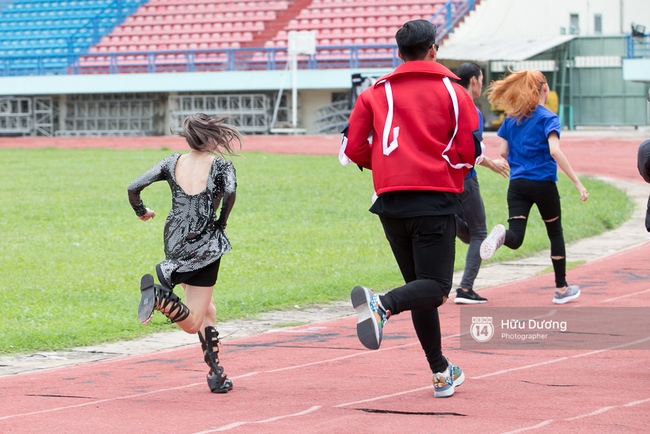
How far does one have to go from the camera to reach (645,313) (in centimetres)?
848

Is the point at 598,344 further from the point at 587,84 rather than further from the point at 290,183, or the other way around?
the point at 587,84

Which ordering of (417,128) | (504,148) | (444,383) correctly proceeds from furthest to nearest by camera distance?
(504,148)
(444,383)
(417,128)

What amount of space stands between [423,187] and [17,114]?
39.9 metres

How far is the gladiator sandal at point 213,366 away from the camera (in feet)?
19.9

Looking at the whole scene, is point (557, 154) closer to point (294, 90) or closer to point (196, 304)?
point (196, 304)

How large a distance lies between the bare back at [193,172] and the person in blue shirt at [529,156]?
3.14m

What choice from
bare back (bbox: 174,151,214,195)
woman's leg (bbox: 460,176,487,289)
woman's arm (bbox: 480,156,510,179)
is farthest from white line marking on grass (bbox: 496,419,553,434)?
woman's leg (bbox: 460,176,487,289)

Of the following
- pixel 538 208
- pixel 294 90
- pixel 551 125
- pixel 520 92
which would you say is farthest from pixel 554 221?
pixel 294 90

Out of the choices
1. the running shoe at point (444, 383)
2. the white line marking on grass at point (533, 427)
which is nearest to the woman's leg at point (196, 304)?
the running shoe at point (444, 383)

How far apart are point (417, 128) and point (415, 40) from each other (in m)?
0.47

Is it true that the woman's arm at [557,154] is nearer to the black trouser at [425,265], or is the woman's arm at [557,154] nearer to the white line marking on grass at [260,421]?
the black trouser at [425,265]

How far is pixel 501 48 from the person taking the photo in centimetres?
3719

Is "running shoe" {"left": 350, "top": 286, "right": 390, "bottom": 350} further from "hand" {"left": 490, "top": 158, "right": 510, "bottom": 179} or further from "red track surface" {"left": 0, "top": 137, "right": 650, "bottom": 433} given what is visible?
"hand" {"left": 490, "top": 158, "right": 510, "bottom": 179}

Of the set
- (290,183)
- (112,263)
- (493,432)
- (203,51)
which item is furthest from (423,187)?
(203,51)
